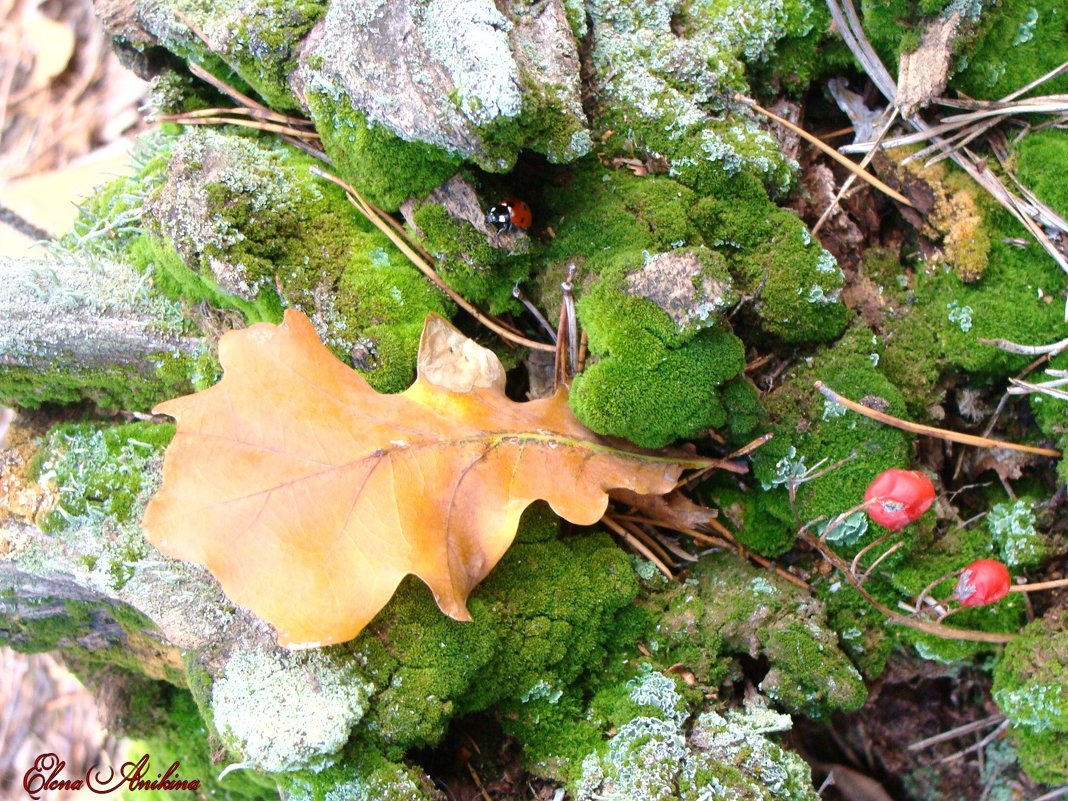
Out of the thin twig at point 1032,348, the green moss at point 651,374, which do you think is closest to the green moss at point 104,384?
the green moss at point 651,374

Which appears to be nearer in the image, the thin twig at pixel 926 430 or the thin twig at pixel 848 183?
the thin twig at pixel 926 430

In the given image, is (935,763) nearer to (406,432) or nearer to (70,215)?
(406,432)

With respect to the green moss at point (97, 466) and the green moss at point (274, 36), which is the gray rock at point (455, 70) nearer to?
the green moss at point (274, 36)

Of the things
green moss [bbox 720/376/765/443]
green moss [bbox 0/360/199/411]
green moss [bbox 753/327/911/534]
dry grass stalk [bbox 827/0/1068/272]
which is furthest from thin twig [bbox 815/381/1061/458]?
green moss [bbox 0/360/199/411]

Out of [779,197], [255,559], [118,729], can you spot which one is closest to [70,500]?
[255,559]

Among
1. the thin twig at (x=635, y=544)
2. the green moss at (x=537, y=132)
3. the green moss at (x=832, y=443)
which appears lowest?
the thin twig at (x=635, y=544)

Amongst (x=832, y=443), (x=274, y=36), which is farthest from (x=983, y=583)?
(x=274, y=36)
